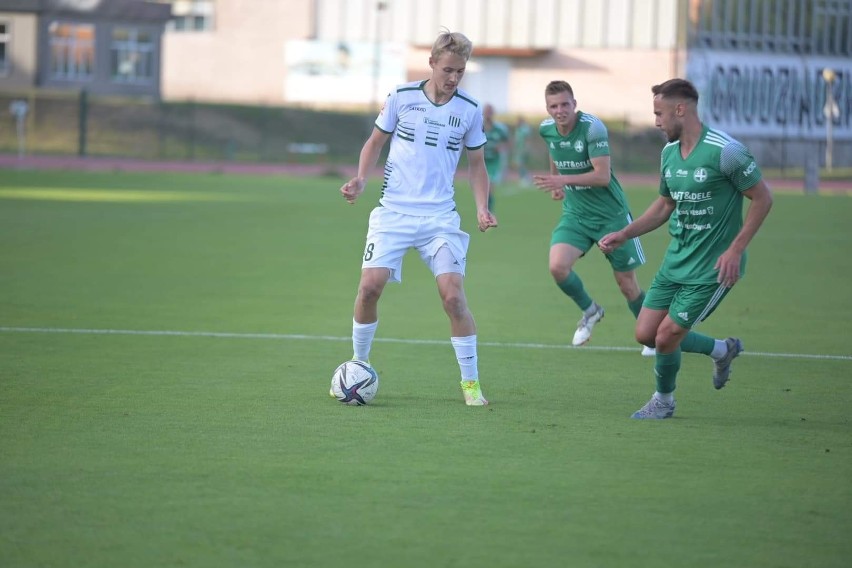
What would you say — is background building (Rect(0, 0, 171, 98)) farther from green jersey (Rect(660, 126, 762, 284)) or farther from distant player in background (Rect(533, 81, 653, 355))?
green jersey (Rect(660, 126, 762, 284))

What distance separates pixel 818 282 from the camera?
16078 mm

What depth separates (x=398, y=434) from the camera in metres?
7.02

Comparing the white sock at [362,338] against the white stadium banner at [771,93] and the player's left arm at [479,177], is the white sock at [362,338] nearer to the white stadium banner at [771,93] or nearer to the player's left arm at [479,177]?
the player's left arm at [479,177]

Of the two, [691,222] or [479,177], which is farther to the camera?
[479,177]

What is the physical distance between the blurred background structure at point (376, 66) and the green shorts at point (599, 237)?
42.4 m

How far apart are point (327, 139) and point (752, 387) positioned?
49.6m

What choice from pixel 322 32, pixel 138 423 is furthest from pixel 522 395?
pixel 322 32

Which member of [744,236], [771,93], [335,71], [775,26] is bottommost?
[744,236]

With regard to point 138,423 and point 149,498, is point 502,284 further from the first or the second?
point 149,498

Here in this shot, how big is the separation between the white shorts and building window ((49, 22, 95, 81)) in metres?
53.3

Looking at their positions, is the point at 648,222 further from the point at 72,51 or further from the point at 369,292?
the point at 72,51

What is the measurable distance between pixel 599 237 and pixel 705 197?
330 cm

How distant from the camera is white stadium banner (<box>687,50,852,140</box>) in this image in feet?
213

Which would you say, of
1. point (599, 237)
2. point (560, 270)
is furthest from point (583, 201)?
point (560, 270)
